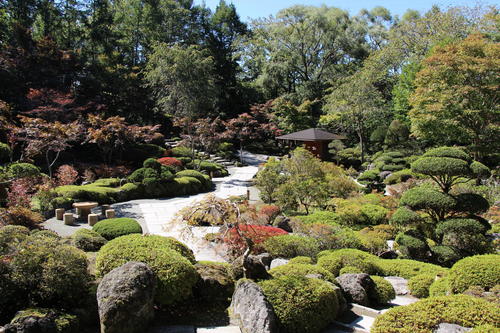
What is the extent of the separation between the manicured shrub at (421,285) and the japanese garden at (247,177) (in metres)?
0.03

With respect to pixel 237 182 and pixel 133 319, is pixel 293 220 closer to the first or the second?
pixel 133 319

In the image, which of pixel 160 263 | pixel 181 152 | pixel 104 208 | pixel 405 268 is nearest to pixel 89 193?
Answer: pixel 104 208

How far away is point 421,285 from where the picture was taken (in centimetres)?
674

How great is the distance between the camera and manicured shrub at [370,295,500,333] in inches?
161

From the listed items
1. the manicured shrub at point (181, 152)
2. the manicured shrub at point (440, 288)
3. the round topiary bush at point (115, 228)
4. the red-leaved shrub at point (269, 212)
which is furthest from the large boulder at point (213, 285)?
the manicured shrub at point (181, 152)

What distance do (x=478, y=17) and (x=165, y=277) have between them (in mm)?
27186

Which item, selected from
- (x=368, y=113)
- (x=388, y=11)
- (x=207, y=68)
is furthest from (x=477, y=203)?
(x=388, y=11)

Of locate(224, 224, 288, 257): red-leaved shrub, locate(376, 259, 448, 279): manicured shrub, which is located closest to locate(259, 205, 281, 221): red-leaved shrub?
locate(224, 224, 288, 257): red-leaved shrub

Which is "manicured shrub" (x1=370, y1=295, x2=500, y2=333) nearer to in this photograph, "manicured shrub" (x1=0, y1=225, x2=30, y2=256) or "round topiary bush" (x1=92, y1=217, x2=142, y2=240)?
"manicured shrub" (x1=0, y1=225, x2=30, y2=256)

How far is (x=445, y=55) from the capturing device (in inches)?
666

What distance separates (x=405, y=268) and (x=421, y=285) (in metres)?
1.32

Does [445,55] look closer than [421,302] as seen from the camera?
No

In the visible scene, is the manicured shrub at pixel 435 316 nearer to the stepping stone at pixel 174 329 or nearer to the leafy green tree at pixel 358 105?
the stepping stone at pixel 174 329

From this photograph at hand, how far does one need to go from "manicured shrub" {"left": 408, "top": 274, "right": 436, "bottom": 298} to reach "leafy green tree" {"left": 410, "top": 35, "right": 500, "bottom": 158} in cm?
1236
